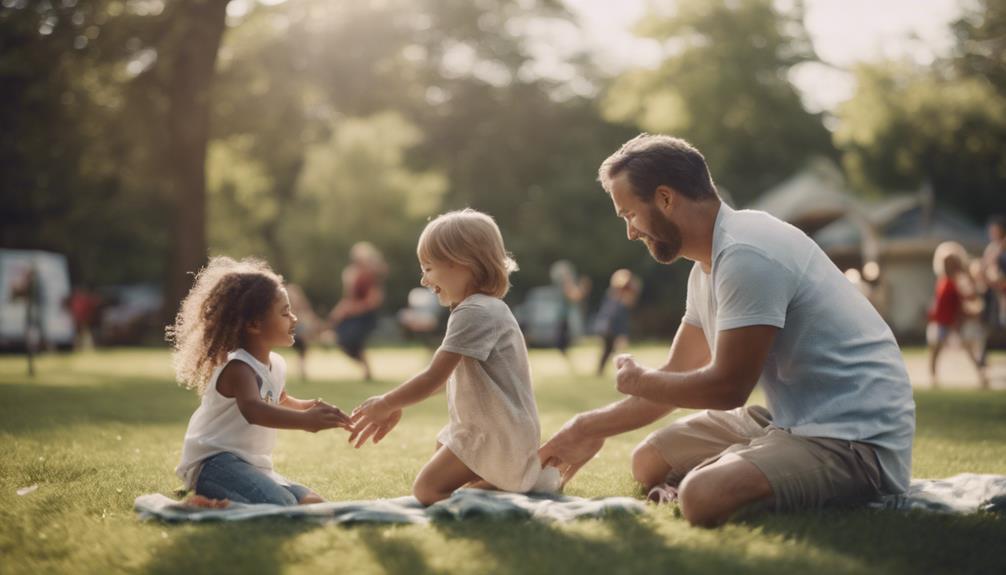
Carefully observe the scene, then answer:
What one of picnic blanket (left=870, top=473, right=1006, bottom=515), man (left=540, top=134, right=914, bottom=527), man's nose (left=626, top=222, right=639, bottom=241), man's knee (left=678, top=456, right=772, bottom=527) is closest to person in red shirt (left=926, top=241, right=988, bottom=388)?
picnic blanket (left=870, top=473, right=1006, bottom=515)

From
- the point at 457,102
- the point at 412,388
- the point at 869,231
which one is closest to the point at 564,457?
the point at 412,388

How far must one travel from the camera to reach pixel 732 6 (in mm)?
44719

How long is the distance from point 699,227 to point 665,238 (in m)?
0.16

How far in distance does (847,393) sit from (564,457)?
4.72ft

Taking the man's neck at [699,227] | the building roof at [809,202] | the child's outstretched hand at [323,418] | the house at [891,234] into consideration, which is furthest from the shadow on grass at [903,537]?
the building roof at [809,202]

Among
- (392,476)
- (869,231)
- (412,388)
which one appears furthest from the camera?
(869,231)

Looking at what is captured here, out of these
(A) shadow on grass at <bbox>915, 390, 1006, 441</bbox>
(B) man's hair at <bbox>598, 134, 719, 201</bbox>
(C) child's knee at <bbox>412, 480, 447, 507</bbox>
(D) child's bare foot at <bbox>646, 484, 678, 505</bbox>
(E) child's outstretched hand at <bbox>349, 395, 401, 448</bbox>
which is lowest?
(A) shadow on grass at <bbox>915, 390, 1006, 441</bbox>

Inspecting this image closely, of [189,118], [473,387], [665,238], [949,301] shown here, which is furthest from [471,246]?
[189,118]

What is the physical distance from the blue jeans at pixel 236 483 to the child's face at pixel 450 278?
125 centimetres

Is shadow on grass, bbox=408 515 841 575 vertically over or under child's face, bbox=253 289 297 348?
under

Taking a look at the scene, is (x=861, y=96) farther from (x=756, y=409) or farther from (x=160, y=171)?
(x=756, y=409)

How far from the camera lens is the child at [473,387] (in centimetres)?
459

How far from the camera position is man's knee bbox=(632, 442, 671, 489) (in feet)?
16.9

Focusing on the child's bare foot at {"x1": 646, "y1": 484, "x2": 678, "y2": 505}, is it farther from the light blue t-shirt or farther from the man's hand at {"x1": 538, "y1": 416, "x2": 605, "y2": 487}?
the light blue t-shirt
